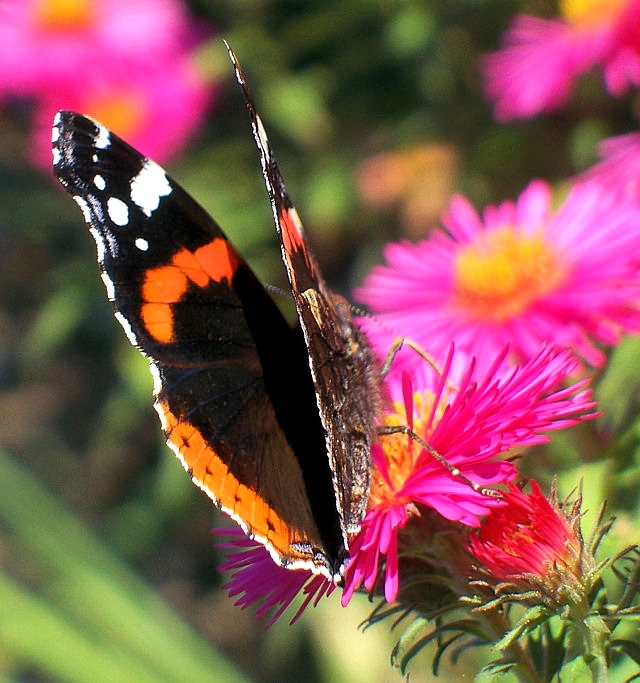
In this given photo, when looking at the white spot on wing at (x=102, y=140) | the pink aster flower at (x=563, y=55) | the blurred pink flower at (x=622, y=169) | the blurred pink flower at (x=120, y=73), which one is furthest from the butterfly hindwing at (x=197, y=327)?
the blurred pink flower at (x=120, y=73)

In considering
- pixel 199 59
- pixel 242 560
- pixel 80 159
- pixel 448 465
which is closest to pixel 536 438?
pixel 448 465

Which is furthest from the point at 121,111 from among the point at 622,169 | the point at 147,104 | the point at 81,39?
the point at 622,169

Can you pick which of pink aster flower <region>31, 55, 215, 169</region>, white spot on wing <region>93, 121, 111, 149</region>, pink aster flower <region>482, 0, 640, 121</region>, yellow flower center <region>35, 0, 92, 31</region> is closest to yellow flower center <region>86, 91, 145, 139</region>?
pink aster flower <region>31, 55, 215, 169</region>

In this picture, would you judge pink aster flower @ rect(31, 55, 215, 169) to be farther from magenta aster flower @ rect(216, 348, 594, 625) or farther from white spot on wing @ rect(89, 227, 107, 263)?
magenta aster flower @ rect(216, 348, 594, 625)

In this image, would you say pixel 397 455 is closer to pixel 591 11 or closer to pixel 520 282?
pixel 520 282

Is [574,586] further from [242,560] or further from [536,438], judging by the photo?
[242,560]

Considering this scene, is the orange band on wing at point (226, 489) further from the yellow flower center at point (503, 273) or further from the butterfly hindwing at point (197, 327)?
the yellow flower center at point (503, 273)
